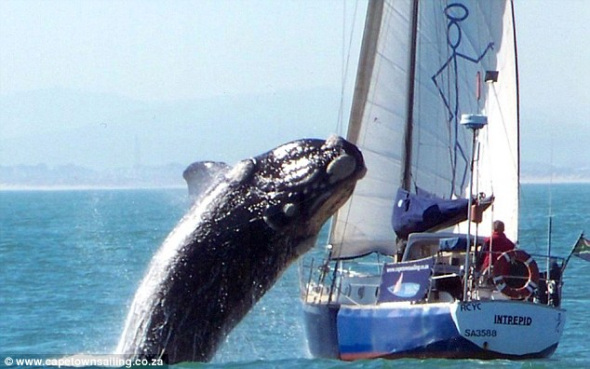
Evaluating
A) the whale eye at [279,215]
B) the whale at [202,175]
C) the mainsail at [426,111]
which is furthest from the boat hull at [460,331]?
the whale eye at [279,215]

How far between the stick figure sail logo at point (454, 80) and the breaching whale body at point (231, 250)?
15.7m

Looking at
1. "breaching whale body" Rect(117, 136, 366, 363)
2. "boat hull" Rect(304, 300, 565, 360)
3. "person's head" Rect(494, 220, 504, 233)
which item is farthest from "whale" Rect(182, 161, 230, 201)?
"person's head" Rect(494, 220, 504, 233)

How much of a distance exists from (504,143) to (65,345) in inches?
377

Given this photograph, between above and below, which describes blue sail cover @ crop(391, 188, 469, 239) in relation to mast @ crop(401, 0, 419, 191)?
below

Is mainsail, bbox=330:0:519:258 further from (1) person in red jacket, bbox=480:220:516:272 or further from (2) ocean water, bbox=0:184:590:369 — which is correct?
(1) person in red jacket, bbox=480:220:516:272

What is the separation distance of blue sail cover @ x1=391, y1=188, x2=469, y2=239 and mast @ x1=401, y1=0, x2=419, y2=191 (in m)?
2.32

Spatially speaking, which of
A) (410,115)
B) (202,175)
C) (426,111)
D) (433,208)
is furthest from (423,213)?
(202,175)

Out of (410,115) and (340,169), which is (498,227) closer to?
(410,115)

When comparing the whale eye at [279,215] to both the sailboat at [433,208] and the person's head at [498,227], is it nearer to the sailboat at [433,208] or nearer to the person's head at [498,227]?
the sailboat at [433,208]

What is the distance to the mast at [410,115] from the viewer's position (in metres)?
29.0

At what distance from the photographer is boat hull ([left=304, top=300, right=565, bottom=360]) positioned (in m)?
22.5

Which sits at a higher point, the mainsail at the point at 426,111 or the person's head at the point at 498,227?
the mainsail at the point at 426,111

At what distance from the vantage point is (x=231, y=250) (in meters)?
14.1

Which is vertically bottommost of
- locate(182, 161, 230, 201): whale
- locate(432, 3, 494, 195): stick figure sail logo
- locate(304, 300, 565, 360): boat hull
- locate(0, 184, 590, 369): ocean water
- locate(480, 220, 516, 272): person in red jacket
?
locate(0, 184, 590, 369): ocean water
